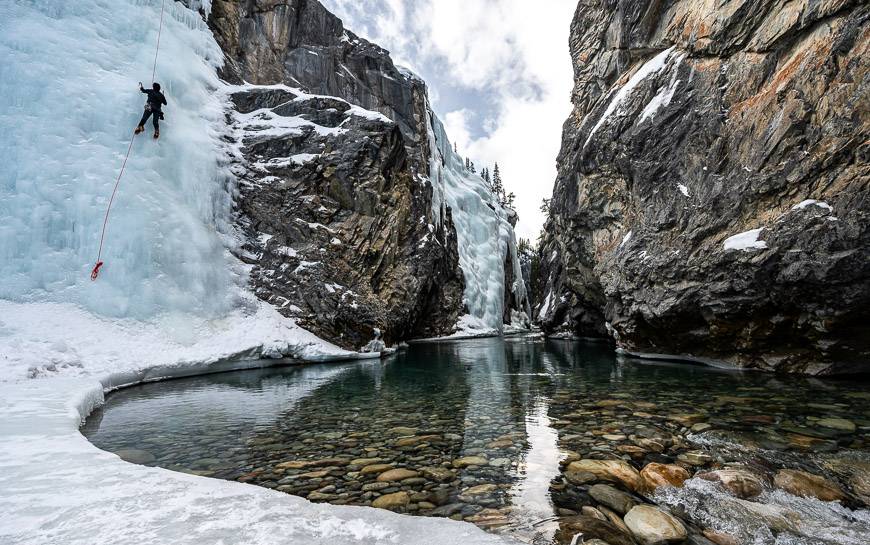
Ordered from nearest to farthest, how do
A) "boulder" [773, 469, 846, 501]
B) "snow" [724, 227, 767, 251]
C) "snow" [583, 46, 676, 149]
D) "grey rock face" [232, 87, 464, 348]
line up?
"boulder" [773, 469, 846, 501] → "snow" [724, 227, 767, 251] → "snow" [583, 46, 676, 149] → "grey rock face" [232, 87, 464, 348]

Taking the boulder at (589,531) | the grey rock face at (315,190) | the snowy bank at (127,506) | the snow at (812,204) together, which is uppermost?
the grey rock face at (315,190)

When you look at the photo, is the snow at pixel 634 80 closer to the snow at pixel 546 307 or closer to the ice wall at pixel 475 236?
the snow at pixel 546 307

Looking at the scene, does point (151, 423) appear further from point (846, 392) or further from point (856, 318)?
point (856, 318)

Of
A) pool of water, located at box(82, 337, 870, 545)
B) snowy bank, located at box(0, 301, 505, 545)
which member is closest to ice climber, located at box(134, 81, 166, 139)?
pool of water, located at box(82, 337, 870, 545)

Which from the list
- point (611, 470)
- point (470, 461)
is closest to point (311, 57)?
point (470, 461)

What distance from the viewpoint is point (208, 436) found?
16.6 feet

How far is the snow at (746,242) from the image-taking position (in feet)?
29.7

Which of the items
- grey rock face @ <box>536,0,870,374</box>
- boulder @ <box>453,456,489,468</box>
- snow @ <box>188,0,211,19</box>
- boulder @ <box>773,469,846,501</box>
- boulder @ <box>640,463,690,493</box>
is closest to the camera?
boulder @ <box>773,469,846,501</box>

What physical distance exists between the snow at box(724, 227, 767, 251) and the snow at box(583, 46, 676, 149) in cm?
760

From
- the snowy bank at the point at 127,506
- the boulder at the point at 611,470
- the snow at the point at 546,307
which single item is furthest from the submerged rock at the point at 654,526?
the snow at the point at 546,307

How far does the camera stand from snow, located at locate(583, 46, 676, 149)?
44.7 feet

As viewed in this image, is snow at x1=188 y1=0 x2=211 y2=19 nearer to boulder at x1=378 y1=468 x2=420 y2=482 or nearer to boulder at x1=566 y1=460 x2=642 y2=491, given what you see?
boulder at x1=378 y1=468 x2=420 y2=482

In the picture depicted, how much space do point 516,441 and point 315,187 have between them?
51.7 ft

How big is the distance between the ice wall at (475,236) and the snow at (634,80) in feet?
61.2
